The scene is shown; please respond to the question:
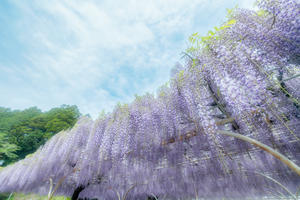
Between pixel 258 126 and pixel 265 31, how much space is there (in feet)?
5.15

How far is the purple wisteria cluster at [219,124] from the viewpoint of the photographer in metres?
1.94

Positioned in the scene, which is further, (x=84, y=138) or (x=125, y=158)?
(x=84, y=138)

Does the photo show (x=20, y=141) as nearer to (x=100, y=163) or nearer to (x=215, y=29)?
(x=100, y=163)

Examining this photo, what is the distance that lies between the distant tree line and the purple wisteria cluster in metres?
13.9

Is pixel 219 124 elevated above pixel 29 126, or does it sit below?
below

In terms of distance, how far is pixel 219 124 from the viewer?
8.03 feet

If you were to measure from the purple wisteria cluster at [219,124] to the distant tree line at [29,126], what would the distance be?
13935 mm

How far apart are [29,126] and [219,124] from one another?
859 inches

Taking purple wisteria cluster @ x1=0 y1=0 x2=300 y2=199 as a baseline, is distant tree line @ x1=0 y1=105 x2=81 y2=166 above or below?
above

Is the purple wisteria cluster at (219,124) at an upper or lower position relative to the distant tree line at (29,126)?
lower

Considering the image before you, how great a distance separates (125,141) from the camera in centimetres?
338

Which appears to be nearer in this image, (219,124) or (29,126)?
(219,124)

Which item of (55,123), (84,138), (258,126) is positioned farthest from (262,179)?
(55,123)

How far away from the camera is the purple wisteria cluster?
1.94 m
